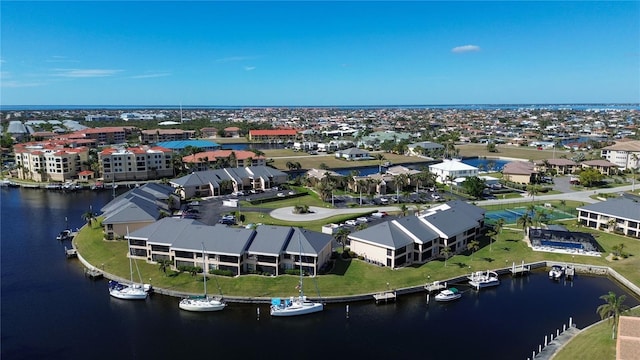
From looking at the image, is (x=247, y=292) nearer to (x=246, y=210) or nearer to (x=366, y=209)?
(x=246, y=210)

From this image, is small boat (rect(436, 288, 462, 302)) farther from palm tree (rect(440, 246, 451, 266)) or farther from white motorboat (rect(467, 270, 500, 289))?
palm tree (rect(440, 246, 451, 266))

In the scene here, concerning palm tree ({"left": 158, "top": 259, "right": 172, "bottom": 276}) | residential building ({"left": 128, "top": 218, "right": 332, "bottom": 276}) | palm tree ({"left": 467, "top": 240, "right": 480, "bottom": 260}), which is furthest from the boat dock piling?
palm tree ({"left": 158, "top": 259, "right": 172, "bottom": 276})

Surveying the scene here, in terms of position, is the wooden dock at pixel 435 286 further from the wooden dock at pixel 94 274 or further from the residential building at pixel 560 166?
the residential building at pixel 560 166

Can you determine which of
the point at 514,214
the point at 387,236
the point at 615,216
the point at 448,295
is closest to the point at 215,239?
the point at 387,236

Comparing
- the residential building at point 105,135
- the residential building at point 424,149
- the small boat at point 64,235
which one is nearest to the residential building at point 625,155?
the residential building at point 424,149

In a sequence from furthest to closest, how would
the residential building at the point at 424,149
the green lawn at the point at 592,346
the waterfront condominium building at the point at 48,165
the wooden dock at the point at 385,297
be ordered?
1. the residential building at the point at 424,149
2. the waterfront condominium building at the point at 48,165
3. the wooden dock at the point at 385,297
4. the green lawn at the point at 592,346

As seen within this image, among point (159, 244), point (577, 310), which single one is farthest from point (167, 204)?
point (577, 310)
